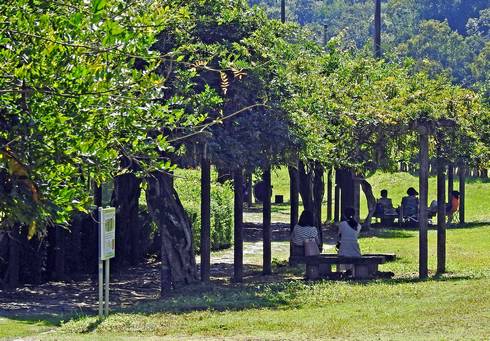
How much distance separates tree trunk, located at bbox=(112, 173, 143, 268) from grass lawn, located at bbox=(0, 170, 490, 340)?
427cm

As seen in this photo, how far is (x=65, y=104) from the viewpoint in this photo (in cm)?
944

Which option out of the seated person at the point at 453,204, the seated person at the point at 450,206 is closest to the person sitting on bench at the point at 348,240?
the seated person at the point at 450,206

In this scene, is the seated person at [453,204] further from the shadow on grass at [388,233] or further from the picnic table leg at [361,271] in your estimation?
the picnic table leg at [361,271]

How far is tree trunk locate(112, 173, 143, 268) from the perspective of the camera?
24016 mm

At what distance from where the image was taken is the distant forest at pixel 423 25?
104 m

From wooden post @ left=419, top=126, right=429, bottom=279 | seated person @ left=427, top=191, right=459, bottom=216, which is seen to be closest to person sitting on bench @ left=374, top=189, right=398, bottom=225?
seated person @ left=427, top=191, right=459, bottom=216

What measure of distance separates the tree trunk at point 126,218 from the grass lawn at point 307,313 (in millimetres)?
4267

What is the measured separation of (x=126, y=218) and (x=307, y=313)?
9.70m

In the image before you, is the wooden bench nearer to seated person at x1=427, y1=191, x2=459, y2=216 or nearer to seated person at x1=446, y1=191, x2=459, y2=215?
seated person at x1=427, y1=191, x2=459, y2=216

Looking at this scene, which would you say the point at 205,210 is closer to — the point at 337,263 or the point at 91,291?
the point at 337,263

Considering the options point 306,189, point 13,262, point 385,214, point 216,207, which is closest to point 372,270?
point 13,262

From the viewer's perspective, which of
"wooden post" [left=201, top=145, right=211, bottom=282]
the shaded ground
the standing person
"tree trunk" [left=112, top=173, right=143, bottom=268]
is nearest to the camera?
the shaded ground

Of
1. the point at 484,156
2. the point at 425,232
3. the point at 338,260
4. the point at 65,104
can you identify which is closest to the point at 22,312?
the point at 338,260

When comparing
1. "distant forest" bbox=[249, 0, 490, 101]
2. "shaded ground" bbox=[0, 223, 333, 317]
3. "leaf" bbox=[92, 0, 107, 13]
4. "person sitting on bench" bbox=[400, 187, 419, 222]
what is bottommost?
"shaded ground" bbox=[0, 223, 333, 317]
